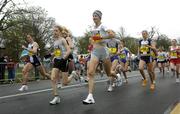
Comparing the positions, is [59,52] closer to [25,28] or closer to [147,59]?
[147,59]

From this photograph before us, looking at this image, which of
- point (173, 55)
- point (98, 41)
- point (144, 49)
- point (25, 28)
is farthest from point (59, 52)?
point (25, 28)

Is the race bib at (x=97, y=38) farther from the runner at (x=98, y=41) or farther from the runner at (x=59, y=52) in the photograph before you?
the runner at (x=59, y=52)

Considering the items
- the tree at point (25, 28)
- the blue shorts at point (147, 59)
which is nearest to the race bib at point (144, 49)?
the blue shorts at point (147, 59)

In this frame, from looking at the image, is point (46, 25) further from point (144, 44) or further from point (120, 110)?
point (120, 110)

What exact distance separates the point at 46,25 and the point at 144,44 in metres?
66.4

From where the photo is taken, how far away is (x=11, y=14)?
45.2 metres

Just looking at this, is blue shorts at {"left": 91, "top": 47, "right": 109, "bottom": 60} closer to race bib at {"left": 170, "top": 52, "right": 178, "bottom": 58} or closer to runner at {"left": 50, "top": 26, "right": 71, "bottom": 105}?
runner at {"left": 50, "top": 26, "right": 71, "bottom": 105}

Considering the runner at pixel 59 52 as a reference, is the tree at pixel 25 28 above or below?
above

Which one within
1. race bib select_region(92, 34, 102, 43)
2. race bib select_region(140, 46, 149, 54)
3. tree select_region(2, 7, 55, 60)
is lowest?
race bib select_region(140, 46, 149, 54)

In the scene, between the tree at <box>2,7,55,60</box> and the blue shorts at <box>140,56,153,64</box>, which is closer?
the blue shorts at <box>140,56,153,64</box>

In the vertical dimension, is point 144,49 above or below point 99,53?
above

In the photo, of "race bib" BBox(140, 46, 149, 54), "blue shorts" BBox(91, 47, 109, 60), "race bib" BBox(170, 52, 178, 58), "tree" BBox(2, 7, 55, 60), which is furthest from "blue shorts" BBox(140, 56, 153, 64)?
"tree" BBox(2, 7, 55, 60)

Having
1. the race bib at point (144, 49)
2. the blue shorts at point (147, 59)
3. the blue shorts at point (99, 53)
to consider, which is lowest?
the blue shorts at point (147, 59)

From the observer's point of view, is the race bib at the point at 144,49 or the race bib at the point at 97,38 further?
the race bib at the point at 144,49
